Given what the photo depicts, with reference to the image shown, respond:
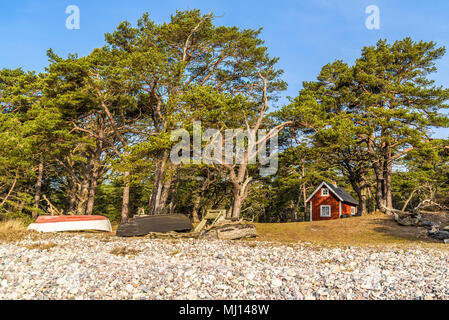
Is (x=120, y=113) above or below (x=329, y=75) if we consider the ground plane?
below

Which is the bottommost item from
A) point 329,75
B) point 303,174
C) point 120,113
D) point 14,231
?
point 14,231

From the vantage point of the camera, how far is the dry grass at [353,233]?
47.4ft

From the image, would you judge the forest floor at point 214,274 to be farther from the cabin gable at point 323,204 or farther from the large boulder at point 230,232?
the cabin gable at point 323,204

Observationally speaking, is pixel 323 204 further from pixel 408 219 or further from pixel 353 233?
pixel 353 233

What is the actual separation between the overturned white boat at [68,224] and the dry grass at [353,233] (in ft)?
31.4

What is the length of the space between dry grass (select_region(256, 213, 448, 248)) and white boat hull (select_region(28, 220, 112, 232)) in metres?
9.45

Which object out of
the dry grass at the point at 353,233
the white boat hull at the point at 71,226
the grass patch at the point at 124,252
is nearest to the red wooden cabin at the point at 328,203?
the dry grass at the point at 353,233

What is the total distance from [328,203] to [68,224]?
76.7ft

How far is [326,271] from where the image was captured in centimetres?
684

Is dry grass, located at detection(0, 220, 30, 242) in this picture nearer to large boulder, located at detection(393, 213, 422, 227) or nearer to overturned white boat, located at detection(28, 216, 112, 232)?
overturned white boat, located at detection(28, 216, 112, 232)

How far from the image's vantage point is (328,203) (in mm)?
30531

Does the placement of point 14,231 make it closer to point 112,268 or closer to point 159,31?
point 112,268
